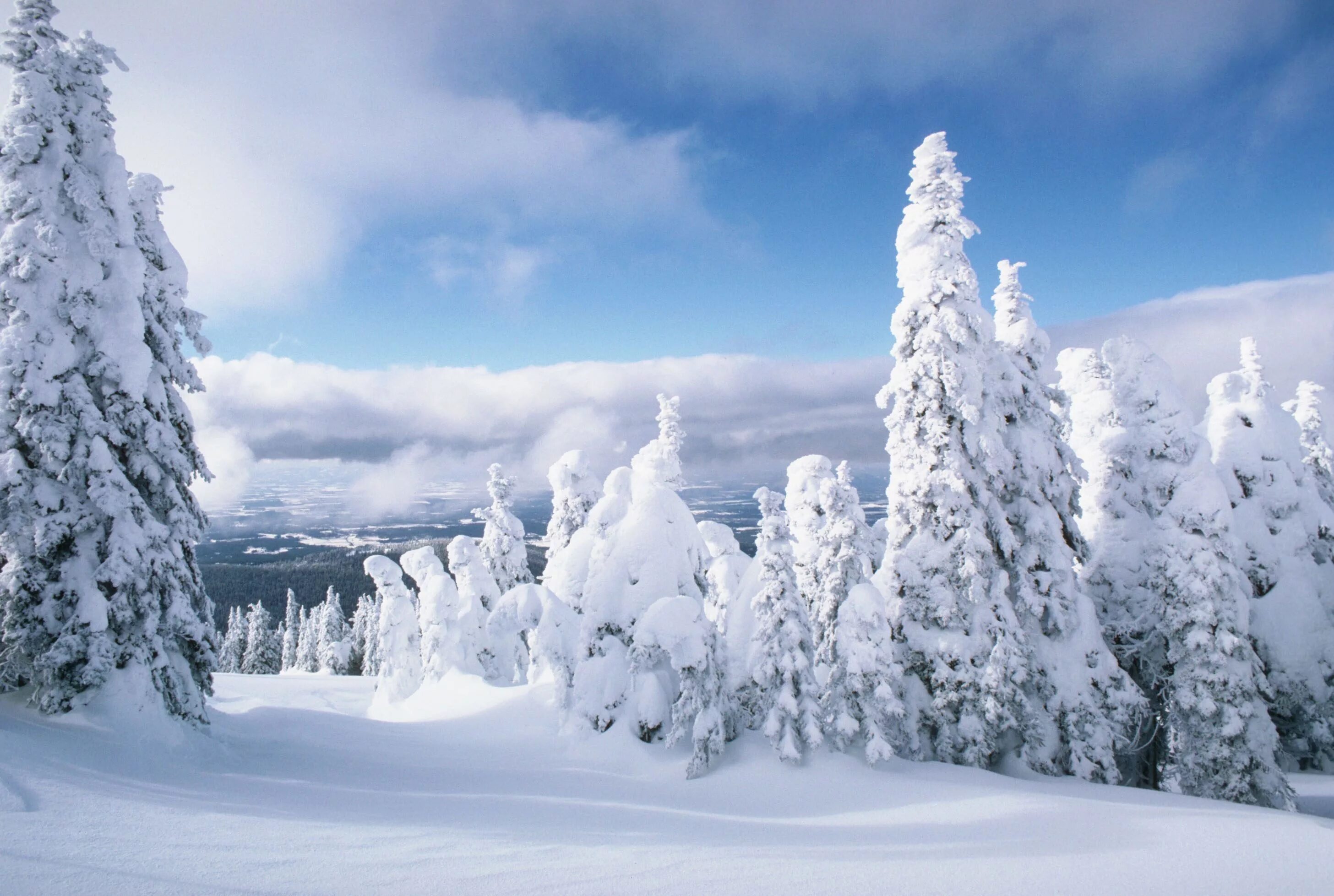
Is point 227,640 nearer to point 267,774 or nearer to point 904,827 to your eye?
point 267,774

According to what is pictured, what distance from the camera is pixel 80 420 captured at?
11.8 meters

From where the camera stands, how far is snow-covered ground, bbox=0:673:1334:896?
6418 mm

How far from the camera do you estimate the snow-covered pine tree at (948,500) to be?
1512 cm

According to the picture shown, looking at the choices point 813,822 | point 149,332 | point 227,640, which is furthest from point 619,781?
point 227,640

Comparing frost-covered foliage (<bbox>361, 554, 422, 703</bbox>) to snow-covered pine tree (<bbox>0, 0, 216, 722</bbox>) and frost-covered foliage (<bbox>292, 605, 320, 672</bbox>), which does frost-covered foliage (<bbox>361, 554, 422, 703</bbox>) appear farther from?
frost-covered foliage (<bbox>292, 605, 320, 672</bbox>)

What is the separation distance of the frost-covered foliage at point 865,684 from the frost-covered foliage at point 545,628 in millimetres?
8141

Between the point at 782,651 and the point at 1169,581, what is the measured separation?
37.2ft

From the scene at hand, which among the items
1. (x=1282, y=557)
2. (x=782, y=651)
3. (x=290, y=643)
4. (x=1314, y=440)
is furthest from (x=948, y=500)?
(x=290, y=643)

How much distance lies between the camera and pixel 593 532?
2289 cm

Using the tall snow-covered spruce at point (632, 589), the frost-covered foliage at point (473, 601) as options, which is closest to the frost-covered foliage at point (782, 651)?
the tall snow-covered spruce at point (632, 589)

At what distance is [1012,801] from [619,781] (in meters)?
8.38

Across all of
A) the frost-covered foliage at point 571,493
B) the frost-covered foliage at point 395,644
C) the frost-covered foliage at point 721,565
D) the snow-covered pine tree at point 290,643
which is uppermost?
the frost-covered foliage at point 571,493

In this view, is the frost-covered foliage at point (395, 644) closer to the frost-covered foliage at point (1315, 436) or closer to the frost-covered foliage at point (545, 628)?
the frost-covered foliage at point (545, 628)

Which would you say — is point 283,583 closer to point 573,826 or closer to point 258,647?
point 258,647
